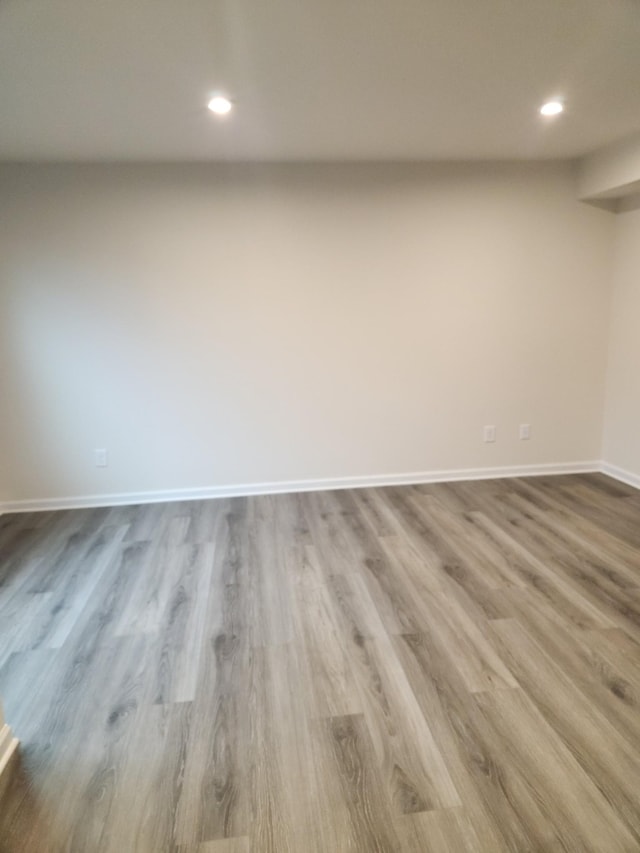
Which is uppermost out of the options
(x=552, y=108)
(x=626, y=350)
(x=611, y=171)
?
(x=552, y=108)

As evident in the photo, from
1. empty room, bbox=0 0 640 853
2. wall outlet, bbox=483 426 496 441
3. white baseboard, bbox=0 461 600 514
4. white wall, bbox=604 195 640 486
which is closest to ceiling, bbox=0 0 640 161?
empty room, bbox=0 0 640 853

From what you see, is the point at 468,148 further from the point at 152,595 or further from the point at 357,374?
the point at 152,595

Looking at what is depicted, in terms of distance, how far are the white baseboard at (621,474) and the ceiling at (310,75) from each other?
7.96ft

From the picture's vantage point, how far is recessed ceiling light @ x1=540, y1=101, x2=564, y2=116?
263 centimetres

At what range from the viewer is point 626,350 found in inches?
159

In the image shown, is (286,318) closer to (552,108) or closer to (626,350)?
(552,108)

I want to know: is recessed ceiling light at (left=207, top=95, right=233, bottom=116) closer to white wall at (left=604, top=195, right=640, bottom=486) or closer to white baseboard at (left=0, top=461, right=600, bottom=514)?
white baseboard at (left=0, top=461, right=600, bottom=514)

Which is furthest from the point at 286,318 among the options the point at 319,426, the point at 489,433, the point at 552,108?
the point at 552,108

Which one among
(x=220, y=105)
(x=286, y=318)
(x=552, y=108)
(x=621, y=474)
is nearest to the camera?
(x=220, y=105)

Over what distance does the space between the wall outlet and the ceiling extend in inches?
79.9

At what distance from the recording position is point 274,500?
3955 millimetres

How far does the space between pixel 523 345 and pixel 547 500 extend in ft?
4.01

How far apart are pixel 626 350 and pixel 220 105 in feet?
11.0

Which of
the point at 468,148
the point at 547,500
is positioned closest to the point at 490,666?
the point at 547,500
